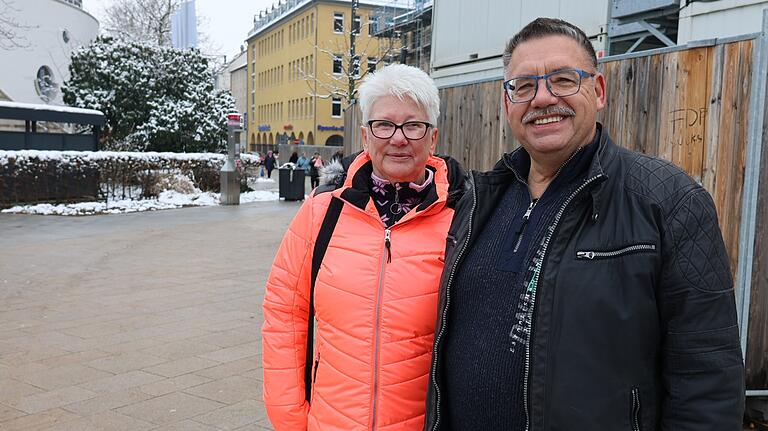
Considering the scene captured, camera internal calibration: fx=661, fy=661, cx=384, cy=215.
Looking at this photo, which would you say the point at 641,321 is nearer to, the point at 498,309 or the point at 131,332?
the point at 498,309

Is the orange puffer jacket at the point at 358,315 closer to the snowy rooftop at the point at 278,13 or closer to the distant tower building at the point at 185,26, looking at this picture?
the distant tower building at the point at 185,26

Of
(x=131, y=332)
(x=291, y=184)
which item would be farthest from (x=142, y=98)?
(x=131, y=332)

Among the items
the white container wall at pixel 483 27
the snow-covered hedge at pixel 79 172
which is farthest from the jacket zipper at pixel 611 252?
the snow-covered hedge at pixel 79 172

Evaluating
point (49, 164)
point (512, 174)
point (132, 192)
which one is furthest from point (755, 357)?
point (132, 192)

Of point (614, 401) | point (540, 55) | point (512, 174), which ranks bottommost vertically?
point (614, 401)

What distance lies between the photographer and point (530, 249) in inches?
→ 70.3

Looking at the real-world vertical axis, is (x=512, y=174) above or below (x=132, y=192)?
above

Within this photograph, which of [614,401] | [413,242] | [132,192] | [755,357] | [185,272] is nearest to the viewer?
[614,401]

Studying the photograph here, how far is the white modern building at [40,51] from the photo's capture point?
2933cm

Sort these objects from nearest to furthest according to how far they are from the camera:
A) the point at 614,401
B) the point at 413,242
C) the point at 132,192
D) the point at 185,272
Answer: the point at 614,401, the point at 413,242, the point at 185,272, the point at 132,192

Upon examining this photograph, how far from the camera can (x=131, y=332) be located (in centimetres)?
611

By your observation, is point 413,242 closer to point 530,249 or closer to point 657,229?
point 530,249

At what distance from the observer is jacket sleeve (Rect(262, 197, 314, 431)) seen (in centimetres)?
236

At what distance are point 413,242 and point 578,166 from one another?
629 mm
